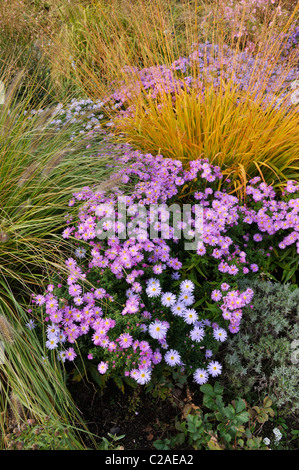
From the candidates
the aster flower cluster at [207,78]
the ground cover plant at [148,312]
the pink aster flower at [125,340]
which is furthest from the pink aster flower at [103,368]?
the aster flower cluster at [207,78]

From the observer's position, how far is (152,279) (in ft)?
6.89

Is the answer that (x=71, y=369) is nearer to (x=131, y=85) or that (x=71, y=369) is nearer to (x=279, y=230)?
(x=279, y=230)

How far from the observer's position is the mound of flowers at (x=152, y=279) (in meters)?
1.98

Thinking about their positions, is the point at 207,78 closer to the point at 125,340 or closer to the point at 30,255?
the point at 30,255

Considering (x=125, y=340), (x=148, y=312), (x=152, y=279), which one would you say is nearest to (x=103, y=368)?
(x=125, y=340)

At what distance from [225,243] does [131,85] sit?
212 centimetres

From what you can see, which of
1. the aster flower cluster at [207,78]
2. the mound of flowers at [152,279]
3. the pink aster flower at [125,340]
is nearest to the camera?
the pink aster flower at [125,340]

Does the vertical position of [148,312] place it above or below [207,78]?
below

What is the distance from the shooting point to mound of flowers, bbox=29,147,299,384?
1978 mm

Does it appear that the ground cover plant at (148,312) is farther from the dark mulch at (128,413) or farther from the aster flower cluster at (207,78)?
the aster flower cluster at (207,78)

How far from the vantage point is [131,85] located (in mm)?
3627

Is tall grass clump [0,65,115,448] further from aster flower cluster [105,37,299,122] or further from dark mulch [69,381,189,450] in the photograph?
aster flower cluster [105,37,299,122]
